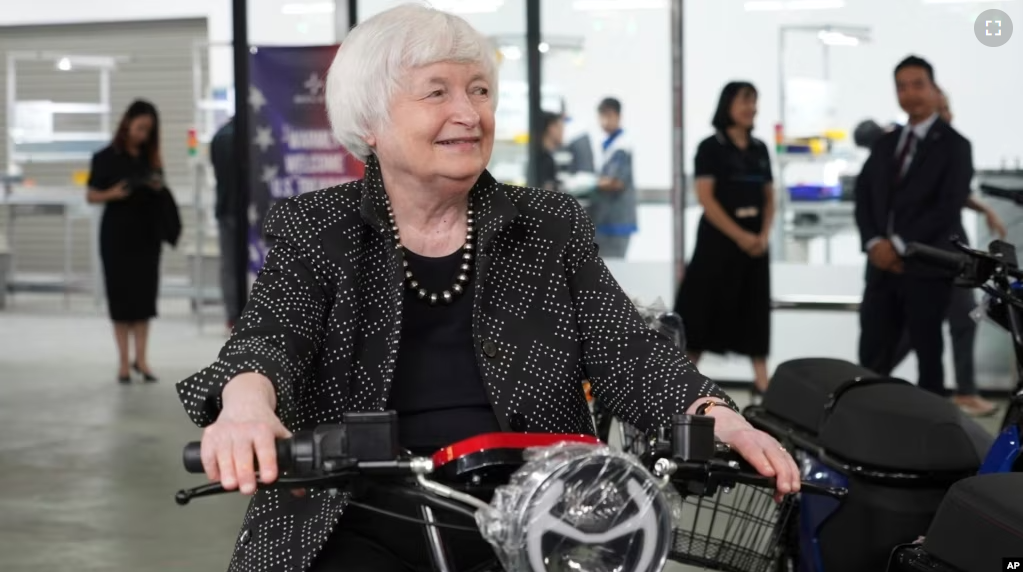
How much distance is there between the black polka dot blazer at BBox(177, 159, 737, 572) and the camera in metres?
2.11

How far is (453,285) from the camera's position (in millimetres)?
2264

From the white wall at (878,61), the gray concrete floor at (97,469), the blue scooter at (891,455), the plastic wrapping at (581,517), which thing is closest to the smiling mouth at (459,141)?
the plastic wrapping at (581,517)

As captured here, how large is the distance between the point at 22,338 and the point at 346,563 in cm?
1057

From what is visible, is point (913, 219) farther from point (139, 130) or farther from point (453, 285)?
point (453, 285)

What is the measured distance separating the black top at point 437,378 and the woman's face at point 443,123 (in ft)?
0.58

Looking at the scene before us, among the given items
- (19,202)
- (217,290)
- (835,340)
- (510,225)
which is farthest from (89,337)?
(510,225)

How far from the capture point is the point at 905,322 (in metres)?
6.82

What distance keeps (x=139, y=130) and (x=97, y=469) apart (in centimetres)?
298

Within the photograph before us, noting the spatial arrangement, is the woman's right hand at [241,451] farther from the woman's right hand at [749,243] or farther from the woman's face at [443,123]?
the woman's right hand at [749,243]

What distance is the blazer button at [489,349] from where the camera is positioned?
2.20 metres

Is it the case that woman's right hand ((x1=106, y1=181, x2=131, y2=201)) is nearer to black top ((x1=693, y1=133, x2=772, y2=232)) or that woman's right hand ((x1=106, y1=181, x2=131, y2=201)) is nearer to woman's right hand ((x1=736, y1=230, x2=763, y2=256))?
black top ((x1=693, y1=133, x2=772, y2=232))

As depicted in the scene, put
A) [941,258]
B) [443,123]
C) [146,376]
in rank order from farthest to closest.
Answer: [146,376]
[941,258]
[443,123]

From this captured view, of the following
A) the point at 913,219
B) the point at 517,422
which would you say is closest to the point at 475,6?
the point at 913,219

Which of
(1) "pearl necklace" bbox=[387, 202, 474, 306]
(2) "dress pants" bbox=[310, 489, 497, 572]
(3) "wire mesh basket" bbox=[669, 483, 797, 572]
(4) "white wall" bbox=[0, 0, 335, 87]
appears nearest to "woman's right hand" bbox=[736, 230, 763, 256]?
(3) "wire mesh basket" bbox=[669, 483, 797, 572]
